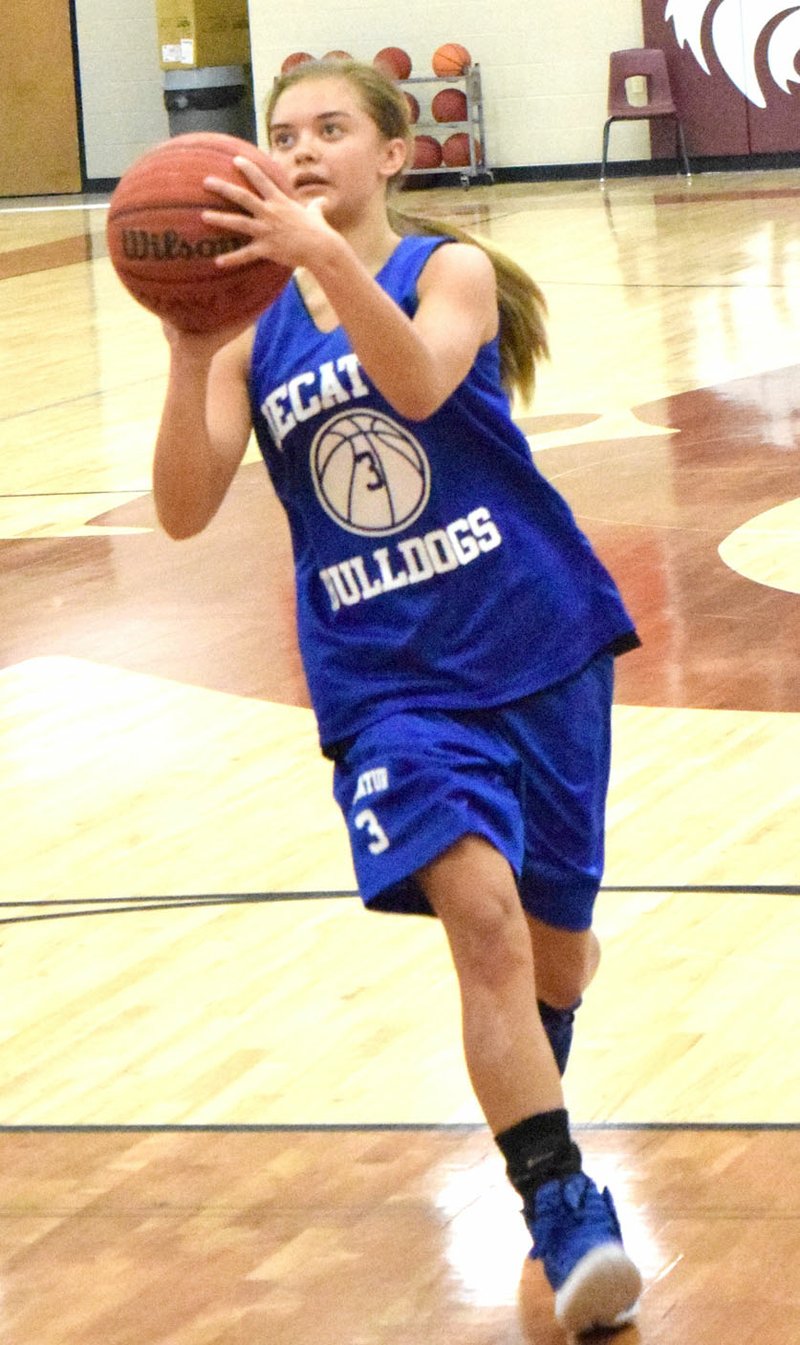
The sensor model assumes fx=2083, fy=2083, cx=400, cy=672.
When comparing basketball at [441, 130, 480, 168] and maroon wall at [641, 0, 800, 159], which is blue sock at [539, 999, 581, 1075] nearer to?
maroon wall at [641, 0, 800, 159]

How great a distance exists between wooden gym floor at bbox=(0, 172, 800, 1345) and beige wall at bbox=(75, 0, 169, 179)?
13008 millimetres

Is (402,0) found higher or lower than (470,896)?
higher

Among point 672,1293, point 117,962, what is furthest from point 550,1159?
point 117,962

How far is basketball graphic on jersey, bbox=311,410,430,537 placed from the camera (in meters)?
2.31

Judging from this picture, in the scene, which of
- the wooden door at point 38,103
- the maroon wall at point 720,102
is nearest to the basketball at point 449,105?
the maroon wall at point 720,102

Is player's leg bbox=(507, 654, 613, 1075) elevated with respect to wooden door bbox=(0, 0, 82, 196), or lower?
lower

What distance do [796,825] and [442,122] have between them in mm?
14057

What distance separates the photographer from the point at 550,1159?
2.24m

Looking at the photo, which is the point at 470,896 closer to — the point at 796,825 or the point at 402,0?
the point at 796,825

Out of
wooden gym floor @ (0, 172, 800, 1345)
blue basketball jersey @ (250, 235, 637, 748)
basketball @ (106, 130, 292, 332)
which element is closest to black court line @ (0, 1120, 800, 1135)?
wooden gym floor @ (0, 172, 800, 1345)

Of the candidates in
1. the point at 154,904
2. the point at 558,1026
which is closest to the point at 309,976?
the point at 154,904

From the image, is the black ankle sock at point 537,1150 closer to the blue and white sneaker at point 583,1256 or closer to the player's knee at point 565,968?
the blue and white sneaker at point 583,1256

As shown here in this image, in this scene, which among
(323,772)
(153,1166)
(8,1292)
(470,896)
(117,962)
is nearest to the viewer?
(470,896)

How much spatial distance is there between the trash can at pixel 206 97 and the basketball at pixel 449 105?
2.00 meters
